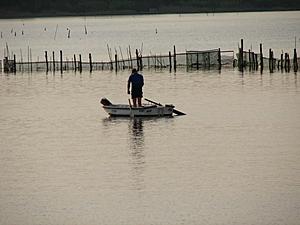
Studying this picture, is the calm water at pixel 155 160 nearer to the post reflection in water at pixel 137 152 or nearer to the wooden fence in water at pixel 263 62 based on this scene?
the post reflection in water at pixel 137 152

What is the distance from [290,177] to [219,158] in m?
4.00

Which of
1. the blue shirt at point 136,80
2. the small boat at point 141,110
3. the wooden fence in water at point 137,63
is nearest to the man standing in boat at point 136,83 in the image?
the blue shirt at point 136,80

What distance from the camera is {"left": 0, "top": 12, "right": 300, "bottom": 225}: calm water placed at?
79.6 ft

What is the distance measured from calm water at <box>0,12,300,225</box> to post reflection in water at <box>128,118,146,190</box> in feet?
0.10

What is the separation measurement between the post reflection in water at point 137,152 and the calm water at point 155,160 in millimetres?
30

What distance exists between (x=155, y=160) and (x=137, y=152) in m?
1.81

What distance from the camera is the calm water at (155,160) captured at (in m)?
24.3

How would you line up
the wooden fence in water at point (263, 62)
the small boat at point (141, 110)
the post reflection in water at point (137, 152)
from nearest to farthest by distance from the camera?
the post reflection in water at point (137, 152), the small boat at point (141, 110), the wooden fence in water at point (263, 62)

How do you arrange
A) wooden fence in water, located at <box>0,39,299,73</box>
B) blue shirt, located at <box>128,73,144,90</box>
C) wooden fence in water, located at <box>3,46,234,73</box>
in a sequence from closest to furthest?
blue shirt, located at <box>128,73,144,90</box> < wooden fence in water, located at <box>0,39,299,73</box> < wooden fence in water, located at <box>3,46,234,73</box>

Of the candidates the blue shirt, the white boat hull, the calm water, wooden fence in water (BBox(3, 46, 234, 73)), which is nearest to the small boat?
the white boat hull

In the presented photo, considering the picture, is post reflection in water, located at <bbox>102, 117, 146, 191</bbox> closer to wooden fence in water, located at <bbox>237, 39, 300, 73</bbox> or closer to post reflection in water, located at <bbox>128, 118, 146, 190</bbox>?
post reflection in water, located at <bbox>128, 118, 146, 190</bbox>

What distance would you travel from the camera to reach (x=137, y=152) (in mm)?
33312

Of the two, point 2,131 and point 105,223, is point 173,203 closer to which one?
point 105,223

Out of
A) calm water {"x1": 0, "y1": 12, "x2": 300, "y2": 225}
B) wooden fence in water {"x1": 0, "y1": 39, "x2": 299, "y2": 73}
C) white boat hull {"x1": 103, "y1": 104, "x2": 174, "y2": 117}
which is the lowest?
calm water {"x1": 0, "y1": 12, "x2": 300, "y2": 225}
